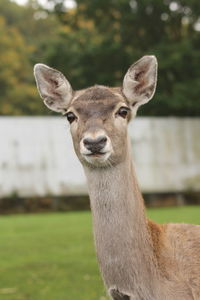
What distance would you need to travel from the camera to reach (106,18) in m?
33.0

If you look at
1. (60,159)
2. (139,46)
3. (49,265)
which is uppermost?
(139,46)

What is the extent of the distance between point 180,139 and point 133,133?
2.74m

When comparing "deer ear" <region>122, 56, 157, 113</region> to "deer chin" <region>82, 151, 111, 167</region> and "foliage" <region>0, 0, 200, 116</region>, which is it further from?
"foliage" <region>0, 0, 200, 116</region>

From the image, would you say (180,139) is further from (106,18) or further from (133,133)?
(106,18)

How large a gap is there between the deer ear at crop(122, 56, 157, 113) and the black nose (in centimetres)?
84

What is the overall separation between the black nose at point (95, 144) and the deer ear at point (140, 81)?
0.84 metres

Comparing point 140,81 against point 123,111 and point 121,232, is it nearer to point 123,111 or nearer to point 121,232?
point 123,111

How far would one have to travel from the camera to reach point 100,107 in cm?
529

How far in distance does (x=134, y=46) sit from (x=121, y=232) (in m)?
28.1

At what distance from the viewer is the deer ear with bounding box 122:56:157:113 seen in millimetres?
5641

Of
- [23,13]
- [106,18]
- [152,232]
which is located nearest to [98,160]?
[152,232]

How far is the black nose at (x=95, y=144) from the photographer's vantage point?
485cm

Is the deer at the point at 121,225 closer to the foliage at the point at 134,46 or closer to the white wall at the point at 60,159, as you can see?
the white wall at the point at 60,159

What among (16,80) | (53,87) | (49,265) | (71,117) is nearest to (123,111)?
(71,117)
